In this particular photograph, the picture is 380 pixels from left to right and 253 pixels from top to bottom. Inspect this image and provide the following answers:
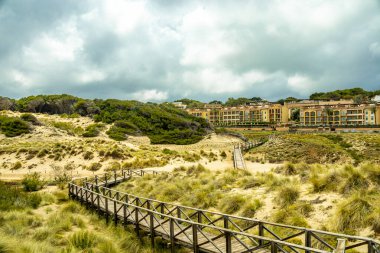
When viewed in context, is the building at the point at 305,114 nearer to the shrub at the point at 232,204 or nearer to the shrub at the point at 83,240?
the shrub at the point at 232,204

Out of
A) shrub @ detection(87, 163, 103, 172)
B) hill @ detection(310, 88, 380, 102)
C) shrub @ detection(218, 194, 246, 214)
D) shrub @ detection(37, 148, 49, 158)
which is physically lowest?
shrub @ detection(87, 163, 103, 172)

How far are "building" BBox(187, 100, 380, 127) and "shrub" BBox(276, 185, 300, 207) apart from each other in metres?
78.2

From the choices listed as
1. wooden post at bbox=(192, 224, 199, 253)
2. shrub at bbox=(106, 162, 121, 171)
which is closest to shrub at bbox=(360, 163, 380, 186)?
wooden post at bbox=(192, 224, 199, 253)

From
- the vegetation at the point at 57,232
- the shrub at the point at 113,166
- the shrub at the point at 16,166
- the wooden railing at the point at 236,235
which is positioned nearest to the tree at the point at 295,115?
the shrub at the point at 113,166

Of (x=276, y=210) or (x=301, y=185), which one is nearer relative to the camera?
(x=276, y=210)

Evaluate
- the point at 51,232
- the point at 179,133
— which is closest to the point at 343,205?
the point at 51,232

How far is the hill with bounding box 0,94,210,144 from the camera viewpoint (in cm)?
5931

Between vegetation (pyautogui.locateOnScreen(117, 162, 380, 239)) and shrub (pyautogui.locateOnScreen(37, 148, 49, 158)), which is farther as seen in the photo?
shrub (pyautogui.locateOnScreen(37, 148, 49, 158))

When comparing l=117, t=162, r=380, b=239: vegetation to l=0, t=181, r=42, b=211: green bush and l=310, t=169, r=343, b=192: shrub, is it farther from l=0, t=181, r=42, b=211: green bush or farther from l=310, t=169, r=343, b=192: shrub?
l=0, t=181, r=42, b=211: green bush

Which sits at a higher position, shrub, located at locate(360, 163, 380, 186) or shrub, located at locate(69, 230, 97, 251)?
shrub, located at locate(360, 163, 380, 186)

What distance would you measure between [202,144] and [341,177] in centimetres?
4630

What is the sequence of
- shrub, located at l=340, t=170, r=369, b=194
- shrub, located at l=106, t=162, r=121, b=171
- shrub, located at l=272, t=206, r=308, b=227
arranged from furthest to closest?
shrub, located at l=106, t=162, r=121, b=171 < shrub, located at l=340, t=170, r=369, b=194 < shrub, located at l=272, t=206, r=308, b=227

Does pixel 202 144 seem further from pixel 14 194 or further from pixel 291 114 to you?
pixel 291 114

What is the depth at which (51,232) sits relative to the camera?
991 cm
